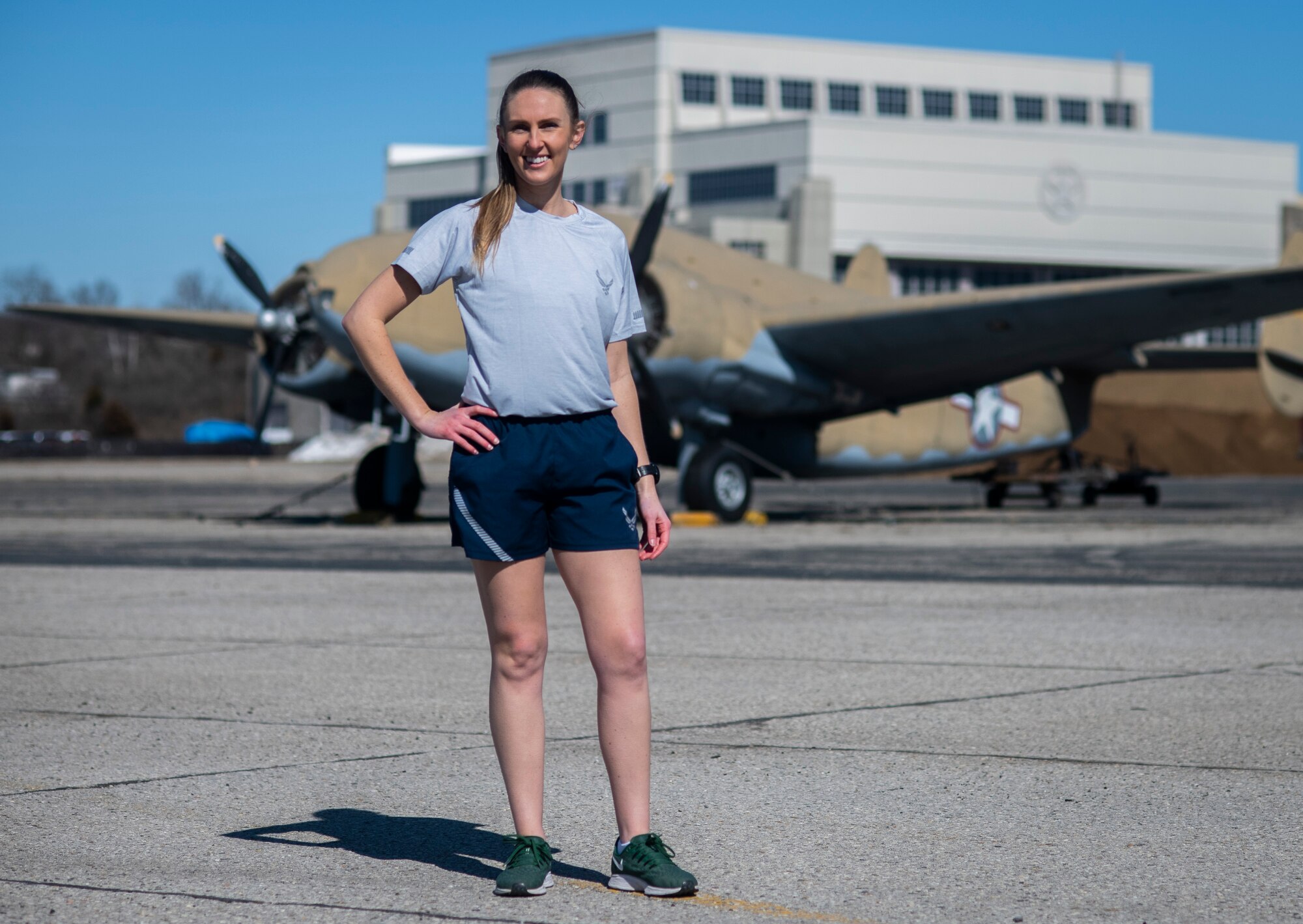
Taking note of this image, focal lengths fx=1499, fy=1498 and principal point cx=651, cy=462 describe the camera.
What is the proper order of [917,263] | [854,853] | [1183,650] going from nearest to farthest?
[854,853] < [1183,650] < [917,263]

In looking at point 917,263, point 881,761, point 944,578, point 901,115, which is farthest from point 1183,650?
point 901,115

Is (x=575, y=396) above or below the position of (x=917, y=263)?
below

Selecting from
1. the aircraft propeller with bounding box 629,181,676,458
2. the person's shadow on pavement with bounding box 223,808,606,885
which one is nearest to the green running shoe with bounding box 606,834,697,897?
the person's shadow on pavement with bounding box 223,808,606,885

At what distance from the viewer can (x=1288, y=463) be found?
2019 inches

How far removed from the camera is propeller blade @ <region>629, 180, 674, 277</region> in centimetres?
2003

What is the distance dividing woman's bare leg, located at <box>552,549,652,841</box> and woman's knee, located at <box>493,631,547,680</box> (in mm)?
150

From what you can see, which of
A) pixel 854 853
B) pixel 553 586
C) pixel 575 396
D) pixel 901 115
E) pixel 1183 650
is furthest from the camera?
pixel 901 115

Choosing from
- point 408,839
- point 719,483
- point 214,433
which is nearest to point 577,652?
point 408,839

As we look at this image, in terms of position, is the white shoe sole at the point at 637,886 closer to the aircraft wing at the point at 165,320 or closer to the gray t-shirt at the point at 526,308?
the gray t-shirt at the point at 526,308

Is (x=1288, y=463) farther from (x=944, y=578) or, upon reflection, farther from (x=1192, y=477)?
(x=944, y=578)

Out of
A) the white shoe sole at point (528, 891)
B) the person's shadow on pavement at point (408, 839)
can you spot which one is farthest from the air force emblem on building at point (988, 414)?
the white shoe sole at point (528, 891)

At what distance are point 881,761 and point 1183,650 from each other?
3.71 metres

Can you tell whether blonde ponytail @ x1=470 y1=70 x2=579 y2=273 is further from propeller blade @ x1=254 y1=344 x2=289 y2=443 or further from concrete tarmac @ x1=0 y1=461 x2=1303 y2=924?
propeller blade @ x1=254 y1=344 x2=289 y2=443

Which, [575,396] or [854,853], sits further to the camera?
[854,853]
